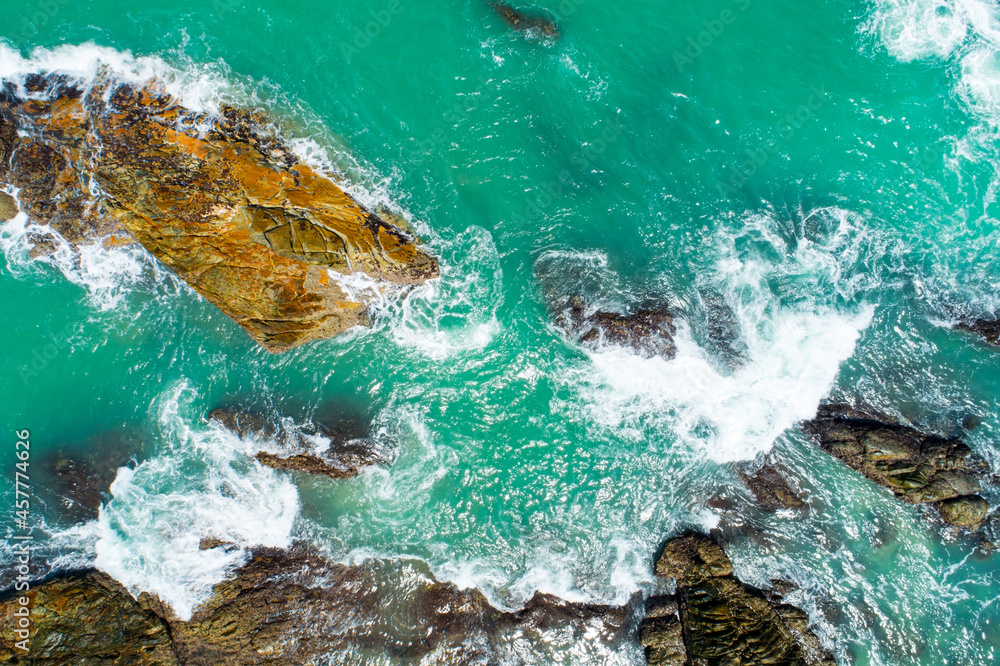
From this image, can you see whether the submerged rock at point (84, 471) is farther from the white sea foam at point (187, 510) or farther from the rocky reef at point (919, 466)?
the rocky reef at point (919, 466)

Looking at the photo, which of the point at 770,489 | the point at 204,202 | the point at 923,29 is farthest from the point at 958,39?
the point at 204,202

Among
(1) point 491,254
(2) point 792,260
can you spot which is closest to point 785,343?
(2) point 792,260

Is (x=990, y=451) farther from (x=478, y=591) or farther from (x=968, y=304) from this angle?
(x=478, y=591)

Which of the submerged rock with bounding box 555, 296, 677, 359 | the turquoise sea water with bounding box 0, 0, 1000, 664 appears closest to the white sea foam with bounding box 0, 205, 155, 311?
the turquoise sea water with bounding box 0, 0, 1000, 664

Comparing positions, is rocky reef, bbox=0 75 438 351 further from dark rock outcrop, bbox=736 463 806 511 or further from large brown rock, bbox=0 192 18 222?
dark rock outcrop, bbox=736 463 806 511

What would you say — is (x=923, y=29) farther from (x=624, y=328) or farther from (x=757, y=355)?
(x=624, y=328)

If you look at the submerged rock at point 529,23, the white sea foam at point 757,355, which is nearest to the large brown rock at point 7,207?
the submerged rock at point 529,23
